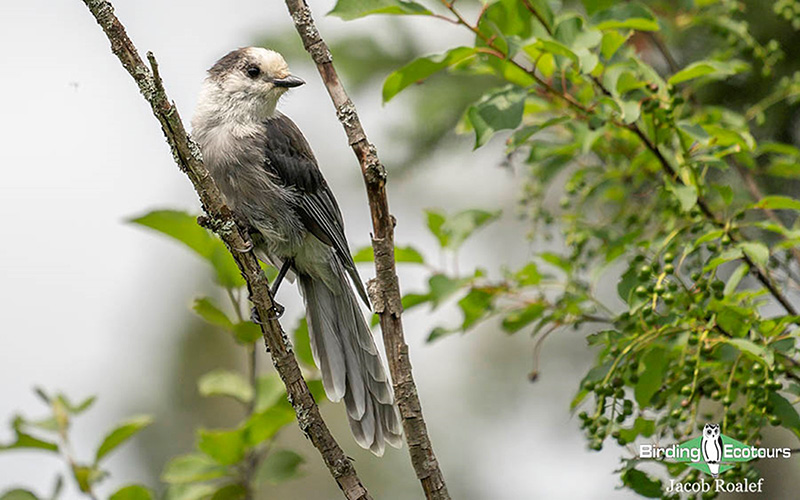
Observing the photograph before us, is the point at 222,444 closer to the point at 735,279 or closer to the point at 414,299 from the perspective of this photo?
the point at 414,299

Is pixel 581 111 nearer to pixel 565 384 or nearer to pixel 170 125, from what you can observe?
pixel 170 125

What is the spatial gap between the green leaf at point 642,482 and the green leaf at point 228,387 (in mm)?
1290

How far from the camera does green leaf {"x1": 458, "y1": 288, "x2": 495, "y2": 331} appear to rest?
277cm

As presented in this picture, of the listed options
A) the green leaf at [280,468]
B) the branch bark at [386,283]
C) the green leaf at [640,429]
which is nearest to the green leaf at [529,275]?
the green leaf at [640,429]

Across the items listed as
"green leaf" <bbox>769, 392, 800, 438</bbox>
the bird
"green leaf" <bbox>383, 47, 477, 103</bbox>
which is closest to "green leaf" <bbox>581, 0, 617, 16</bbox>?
"green leaf" <bbox>383, 47, 477, 103</bbox>

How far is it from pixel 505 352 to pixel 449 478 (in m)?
0.93

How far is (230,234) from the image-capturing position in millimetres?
2057

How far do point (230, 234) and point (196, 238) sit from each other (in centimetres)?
79

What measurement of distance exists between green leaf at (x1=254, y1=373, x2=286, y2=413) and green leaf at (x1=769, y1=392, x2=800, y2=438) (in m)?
1.44

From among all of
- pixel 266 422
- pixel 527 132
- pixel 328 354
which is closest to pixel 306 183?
pixel 328 354

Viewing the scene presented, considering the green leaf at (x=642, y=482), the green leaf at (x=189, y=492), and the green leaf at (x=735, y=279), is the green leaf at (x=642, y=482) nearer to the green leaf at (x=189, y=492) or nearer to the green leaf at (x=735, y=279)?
the green leaf at (x=735, y=279)

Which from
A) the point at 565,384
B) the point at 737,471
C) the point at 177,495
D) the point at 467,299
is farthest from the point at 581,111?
the point at 565,384

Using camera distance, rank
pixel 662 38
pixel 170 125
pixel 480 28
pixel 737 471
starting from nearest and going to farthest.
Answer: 1. pixel 170 125
2. pixel 737 471
3. pixel 480 28
4. pixel 662 38

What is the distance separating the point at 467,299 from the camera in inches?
110
